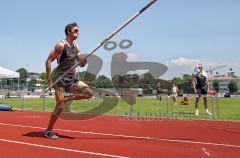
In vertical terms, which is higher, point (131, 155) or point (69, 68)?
point (69, 68)

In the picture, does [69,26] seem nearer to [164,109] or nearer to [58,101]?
[58,101]

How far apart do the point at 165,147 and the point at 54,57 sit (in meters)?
2.90

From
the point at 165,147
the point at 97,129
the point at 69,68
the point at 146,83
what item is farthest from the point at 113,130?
the point at 146,83

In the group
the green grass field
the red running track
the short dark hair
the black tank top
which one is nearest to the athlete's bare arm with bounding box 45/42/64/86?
the short dark hair

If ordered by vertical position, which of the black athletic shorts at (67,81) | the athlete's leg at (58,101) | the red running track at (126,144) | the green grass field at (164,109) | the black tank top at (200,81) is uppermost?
the black tank top at (200,81)

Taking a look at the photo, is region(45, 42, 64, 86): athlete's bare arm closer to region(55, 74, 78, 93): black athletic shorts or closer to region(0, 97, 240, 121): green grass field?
Answer: region(55, 74, 78, 93): black athletic shorts

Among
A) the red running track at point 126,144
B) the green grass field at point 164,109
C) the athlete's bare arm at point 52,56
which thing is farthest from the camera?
the green grass field at point 164,109

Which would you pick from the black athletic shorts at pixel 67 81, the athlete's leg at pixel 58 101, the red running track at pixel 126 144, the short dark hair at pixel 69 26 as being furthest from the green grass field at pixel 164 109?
the short dark hair at pixel 69 26

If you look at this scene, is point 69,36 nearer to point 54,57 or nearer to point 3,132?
point 54,57

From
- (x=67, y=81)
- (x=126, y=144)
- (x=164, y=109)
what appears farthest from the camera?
(x=164, y=109)

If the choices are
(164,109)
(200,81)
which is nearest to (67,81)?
(200,81)

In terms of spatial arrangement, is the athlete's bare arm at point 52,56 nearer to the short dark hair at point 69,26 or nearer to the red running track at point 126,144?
the short dark hair at point 69,26

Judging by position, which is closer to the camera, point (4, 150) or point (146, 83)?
point (4, 150)

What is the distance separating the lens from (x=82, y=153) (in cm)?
577
